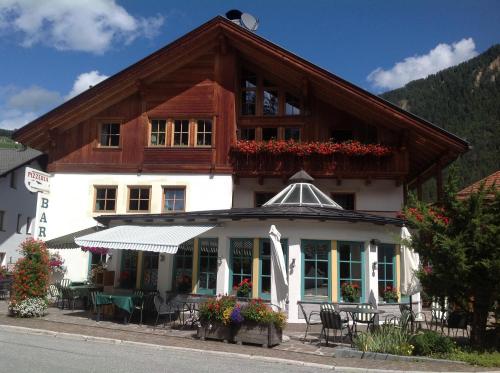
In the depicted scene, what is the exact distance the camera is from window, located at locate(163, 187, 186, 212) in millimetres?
20828

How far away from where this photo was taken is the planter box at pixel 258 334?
10.9 meters

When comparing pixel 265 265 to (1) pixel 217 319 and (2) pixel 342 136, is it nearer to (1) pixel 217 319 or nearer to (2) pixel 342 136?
(1) pixel 217 319

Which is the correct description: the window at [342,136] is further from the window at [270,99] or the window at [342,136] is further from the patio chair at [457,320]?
the patio chair at [457,320]

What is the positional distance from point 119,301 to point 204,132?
31.1ft

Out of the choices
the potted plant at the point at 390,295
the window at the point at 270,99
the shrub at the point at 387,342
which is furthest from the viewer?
the window at the point at 270,99

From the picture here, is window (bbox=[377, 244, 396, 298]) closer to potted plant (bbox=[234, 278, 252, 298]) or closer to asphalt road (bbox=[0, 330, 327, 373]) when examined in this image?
potted plant (bbox=[234, 278, 252, 298])

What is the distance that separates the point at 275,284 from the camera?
12.1 meters

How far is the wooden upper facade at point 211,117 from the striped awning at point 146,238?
6.00 metres

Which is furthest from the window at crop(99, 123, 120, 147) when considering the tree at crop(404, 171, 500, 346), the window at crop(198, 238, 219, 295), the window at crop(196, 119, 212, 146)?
the tree at crop(404, 171, 500, 346)

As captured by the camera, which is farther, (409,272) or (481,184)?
(409,272)

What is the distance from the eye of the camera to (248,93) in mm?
22422

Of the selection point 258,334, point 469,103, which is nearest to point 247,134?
point 258,334

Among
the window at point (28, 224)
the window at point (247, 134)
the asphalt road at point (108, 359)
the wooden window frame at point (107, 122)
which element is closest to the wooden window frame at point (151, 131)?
the wooden window frame at point (107, 122)

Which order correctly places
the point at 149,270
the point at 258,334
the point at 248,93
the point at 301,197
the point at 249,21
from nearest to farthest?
1. the point at 258,334
2. the point at 149,270
3. the point at 301,197
4. the point at 248,93
5. the point at 249,21
